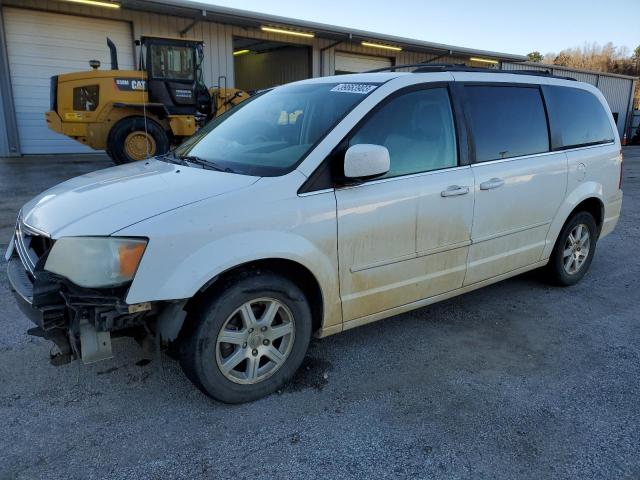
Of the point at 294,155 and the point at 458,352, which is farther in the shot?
the point at 458,352

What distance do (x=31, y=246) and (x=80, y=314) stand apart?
681 mm

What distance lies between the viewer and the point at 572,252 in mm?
4531

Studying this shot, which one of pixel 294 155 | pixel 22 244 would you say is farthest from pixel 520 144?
pixel 22 244

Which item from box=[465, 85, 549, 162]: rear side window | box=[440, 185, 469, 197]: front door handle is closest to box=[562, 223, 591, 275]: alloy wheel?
box=[465, 85, 549, 162]: rear side window

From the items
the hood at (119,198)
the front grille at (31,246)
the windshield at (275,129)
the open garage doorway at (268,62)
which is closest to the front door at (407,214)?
the windshield at (275,129)

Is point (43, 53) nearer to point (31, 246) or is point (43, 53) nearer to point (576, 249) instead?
point (31, 246)

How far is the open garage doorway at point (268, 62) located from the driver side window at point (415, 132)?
16746mm

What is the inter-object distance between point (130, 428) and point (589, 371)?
274 cm

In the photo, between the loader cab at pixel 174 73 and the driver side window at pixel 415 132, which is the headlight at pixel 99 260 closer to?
the driver side window at pixel 415 132

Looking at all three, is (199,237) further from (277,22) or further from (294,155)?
(277,22)

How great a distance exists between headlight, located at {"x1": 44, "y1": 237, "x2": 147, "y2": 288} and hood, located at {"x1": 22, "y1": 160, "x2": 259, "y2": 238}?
0.05m

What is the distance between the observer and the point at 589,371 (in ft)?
10.2

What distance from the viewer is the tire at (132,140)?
1116 centimetres

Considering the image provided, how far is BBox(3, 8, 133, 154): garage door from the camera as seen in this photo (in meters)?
14.1
